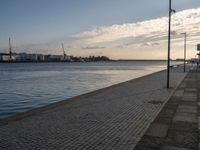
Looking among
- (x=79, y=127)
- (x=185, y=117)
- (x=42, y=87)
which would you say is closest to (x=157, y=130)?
(x=185, y=117)

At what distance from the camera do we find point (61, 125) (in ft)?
26.8

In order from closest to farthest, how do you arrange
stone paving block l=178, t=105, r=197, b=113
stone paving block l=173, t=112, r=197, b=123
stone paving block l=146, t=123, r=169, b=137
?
stone paving block l=146, t=123, r=169, b=137 → stone paving block l=173, t=112, r=197, b=123 → stone paving block l=178, t=105, r=197, b=113

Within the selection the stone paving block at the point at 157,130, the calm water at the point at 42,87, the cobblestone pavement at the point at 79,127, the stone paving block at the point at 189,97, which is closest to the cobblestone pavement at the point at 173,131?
the stone paving block at the point at 157,130

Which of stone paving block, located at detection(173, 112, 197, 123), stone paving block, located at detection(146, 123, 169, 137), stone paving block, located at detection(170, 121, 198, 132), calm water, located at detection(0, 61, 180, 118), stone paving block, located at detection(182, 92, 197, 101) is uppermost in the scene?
stone paving block, located at detection(146, 123, 169, 137)

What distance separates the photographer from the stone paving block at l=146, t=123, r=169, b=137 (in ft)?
23.3

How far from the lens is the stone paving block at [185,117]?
8789 mm

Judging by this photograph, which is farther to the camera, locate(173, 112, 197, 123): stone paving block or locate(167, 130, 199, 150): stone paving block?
locate(173, 112, 197, 123): stone paving block

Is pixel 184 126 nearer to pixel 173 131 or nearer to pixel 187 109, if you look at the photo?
pixel 173 131

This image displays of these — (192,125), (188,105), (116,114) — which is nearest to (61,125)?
(116,114)

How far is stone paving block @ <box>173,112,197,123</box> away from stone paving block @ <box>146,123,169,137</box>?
1150 millimetres

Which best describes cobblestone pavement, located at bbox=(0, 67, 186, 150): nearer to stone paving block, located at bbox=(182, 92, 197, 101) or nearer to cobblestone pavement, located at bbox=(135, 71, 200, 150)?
cobblestone pavement, located at bbox=(135, 71, 200, 150)

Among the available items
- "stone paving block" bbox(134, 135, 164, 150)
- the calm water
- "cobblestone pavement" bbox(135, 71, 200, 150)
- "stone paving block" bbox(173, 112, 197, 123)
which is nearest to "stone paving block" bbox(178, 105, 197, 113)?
"cobblestone pavement" bbox(135, 71, 200, 150)

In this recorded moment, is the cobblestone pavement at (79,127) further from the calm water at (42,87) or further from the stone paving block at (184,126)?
the calm water at (42,87)

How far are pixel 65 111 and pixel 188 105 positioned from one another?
19.6 ft
